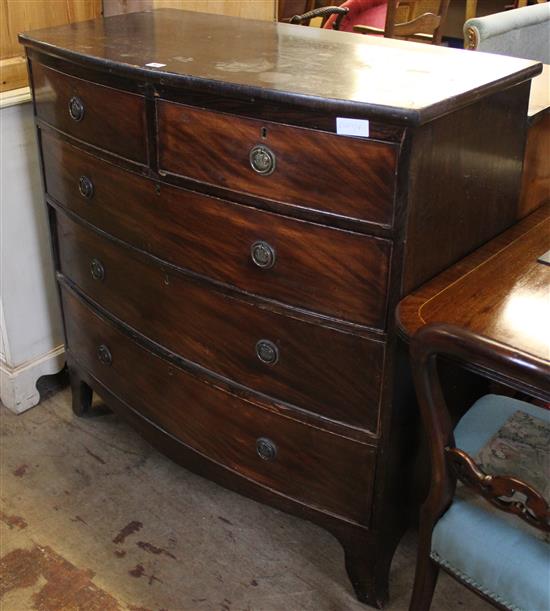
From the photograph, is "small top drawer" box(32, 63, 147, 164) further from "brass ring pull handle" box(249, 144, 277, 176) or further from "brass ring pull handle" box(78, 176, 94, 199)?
"brass ring pull handle" box(249, 144, 277, 176)

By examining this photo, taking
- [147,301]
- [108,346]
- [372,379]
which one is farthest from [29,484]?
[372,379]

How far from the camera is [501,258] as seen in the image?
1341 millimetres

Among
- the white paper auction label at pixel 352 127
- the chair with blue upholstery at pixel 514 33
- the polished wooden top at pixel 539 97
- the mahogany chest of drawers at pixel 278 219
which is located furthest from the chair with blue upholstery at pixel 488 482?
the chair with blue upholstery at pixel 514 33

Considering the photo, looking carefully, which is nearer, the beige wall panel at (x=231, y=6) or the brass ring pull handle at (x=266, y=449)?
the brass ring pull handle at (x=266, y=449)

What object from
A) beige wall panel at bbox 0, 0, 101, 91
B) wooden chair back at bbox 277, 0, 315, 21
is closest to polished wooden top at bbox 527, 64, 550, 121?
beige wall panel at bbox 0, 0, 101, 91

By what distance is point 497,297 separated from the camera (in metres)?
1.18

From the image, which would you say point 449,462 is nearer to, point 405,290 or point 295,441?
point 405,290

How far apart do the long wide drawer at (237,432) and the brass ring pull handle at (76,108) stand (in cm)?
47

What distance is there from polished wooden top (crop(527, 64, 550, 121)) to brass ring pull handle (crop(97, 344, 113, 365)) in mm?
1044

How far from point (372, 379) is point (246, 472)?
1.37 feet

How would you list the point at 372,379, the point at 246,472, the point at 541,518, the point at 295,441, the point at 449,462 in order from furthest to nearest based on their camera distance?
the point at 246,472, the point at 295,441, the point at 372,379, the point at 449,462, the point at 541,518

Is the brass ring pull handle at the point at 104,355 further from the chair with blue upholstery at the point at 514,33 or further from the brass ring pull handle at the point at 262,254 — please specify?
the chair with blue upholstery at the point at 514,33

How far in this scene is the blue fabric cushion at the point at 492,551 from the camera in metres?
1.05

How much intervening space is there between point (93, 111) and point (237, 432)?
0.69 meters
